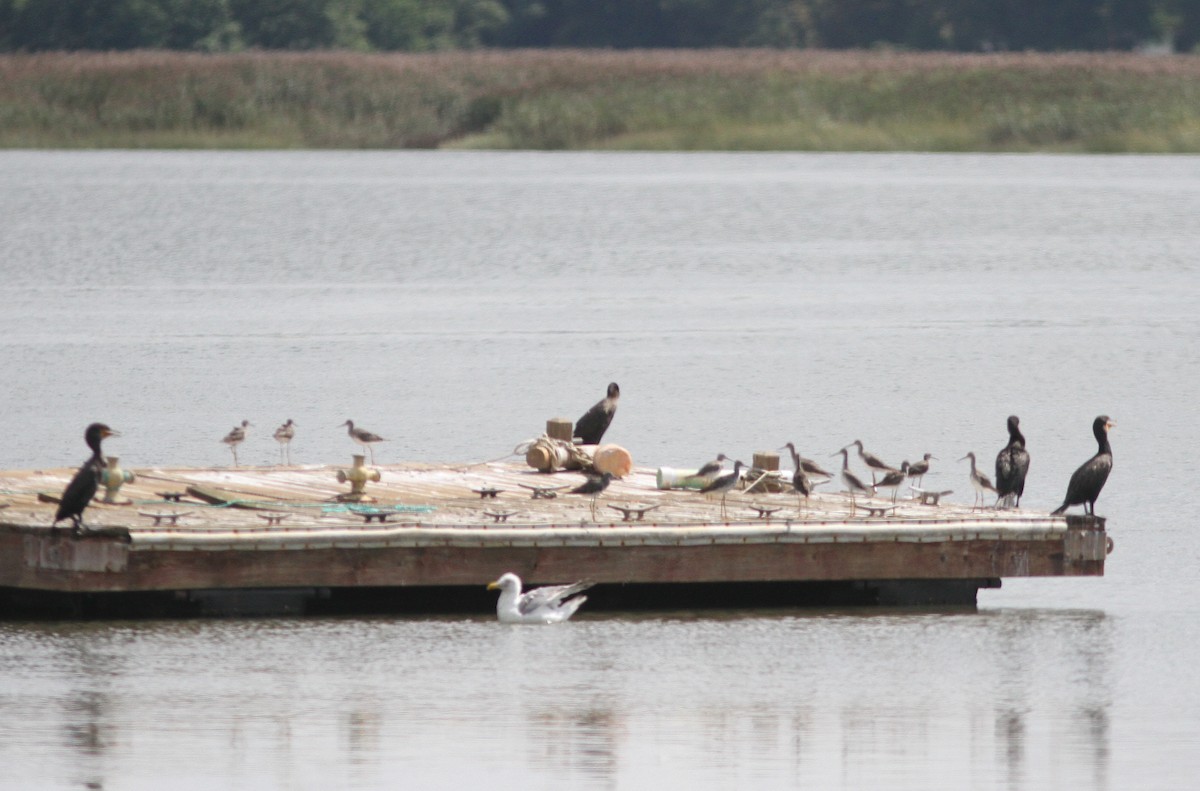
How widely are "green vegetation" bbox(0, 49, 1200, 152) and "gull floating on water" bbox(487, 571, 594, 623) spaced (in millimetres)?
44939

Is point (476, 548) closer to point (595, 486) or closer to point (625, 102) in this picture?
point (595, 486)

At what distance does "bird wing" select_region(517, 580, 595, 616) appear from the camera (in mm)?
13891

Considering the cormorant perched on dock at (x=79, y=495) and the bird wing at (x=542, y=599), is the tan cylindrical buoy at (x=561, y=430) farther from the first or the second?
the cormorant perched on dock at (x=79, y=495)

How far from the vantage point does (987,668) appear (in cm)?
1353

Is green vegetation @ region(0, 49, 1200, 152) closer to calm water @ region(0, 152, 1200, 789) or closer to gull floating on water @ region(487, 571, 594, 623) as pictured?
calm water @ region(0, 152, 1200, 789)

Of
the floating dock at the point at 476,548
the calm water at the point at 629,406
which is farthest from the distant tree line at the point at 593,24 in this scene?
the floating dock at the point at 476,548

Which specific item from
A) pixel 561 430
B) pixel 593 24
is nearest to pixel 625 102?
pixel 593 24

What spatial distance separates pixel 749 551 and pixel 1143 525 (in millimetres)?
4672

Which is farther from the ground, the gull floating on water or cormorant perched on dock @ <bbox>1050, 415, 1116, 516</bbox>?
cormorant perched on dock @ <bbox>1050, 415, 1116, 516</bbox>

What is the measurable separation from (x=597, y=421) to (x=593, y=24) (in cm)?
7889

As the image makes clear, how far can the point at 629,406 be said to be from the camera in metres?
24.1

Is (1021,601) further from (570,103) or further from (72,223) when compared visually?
(570,103)

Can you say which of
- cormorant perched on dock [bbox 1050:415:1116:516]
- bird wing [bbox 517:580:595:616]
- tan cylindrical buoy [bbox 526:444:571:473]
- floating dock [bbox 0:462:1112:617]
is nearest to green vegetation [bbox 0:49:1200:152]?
tan cylindrical buoy [bbox 526:444:571:473]

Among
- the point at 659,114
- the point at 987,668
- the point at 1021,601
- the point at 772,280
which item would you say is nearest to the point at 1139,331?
the point at 772,280
